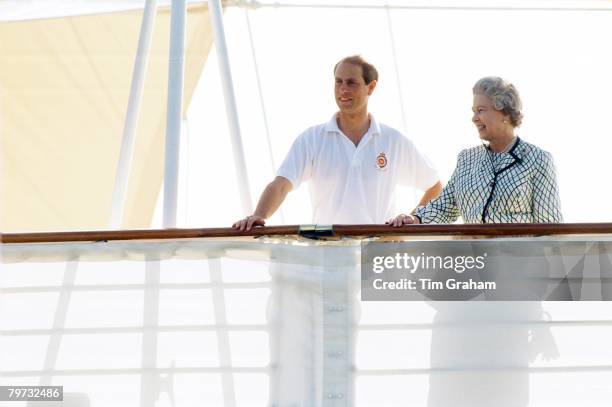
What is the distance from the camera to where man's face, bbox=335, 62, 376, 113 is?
3984 mm

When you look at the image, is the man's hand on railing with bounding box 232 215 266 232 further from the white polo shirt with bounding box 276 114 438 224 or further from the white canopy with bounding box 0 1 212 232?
the white canopy with bounding box 0 1 212 232

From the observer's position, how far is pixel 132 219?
24.3 feet

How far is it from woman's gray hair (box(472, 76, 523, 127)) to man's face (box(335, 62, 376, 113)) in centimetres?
56

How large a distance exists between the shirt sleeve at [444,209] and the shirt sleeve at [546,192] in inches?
10.6

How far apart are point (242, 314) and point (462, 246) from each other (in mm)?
650

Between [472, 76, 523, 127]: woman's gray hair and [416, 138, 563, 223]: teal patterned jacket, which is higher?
[472, 76, 523, 127]: woman's gray hair

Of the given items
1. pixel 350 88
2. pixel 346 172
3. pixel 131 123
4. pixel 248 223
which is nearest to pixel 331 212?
pixel 346 172

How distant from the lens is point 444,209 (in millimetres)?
3652

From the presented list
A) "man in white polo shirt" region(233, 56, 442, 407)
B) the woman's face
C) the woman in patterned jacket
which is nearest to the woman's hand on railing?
the woman in patterned jacket

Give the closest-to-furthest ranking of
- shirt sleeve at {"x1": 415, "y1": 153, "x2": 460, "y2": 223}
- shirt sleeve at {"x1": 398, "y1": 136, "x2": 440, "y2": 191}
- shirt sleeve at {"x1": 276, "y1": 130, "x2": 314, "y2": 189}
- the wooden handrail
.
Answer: the wooden handrail < shirt sleeve at {"x1": 415, "y1": 153, "x2": 460, "y2": 223} < shirt sleeve at {"x1": 276, "y1": 130, "x2": 314, "y2": 189} < shirt sleeve at {"x1": 398, "y1": 136, "x2": 440, "y2": 191}

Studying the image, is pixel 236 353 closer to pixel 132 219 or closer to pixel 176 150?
pixel 176 150

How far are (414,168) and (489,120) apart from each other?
21.9 inches

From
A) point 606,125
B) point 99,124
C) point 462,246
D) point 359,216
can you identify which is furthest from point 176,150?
point 606,125

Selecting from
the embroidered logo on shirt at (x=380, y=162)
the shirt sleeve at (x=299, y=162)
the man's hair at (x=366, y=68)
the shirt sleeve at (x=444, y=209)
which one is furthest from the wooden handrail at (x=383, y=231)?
the man's hair at (x=366, y=68)
